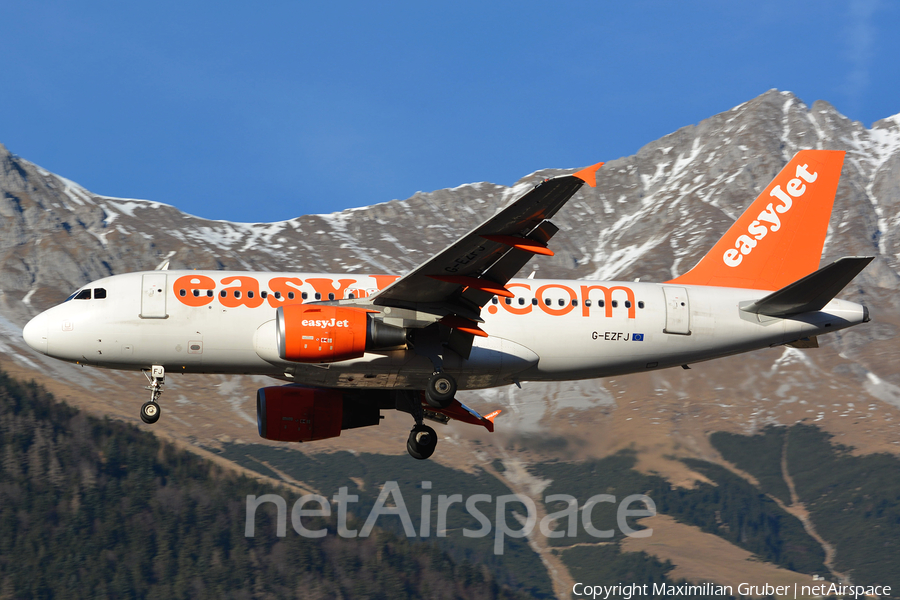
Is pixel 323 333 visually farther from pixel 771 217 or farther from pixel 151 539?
pixel 151 539

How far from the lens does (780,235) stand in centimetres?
3888

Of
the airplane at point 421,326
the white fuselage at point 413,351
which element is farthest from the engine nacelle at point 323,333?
the white fuselage at point 413,351

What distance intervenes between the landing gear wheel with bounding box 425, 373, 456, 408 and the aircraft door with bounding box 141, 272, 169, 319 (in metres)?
8.67

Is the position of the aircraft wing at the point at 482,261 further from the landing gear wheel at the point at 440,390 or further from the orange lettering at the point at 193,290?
the orange lettering at the point at 193,290

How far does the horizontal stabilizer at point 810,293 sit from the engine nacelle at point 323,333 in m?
14.1

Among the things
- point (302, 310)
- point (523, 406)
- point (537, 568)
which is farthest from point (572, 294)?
point (537, 568)

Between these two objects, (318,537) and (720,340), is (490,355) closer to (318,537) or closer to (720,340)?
(720,340)

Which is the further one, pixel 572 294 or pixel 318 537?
pixel 318 537

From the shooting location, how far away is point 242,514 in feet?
627

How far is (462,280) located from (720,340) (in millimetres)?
10929

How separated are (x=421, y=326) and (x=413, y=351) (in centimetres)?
120

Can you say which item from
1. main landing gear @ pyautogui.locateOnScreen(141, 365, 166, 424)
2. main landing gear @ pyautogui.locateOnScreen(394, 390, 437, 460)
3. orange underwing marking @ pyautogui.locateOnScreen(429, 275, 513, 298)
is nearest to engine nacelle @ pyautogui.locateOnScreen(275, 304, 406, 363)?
orange underwing marking @ pyautogui.locateOnScreen(429, 275, 513, 298)

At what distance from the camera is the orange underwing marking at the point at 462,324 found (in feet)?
102

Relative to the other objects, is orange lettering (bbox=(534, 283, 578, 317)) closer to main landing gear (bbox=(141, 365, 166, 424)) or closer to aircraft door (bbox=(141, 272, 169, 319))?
aircraft door (bbox=(141, 272, 169, 319))
